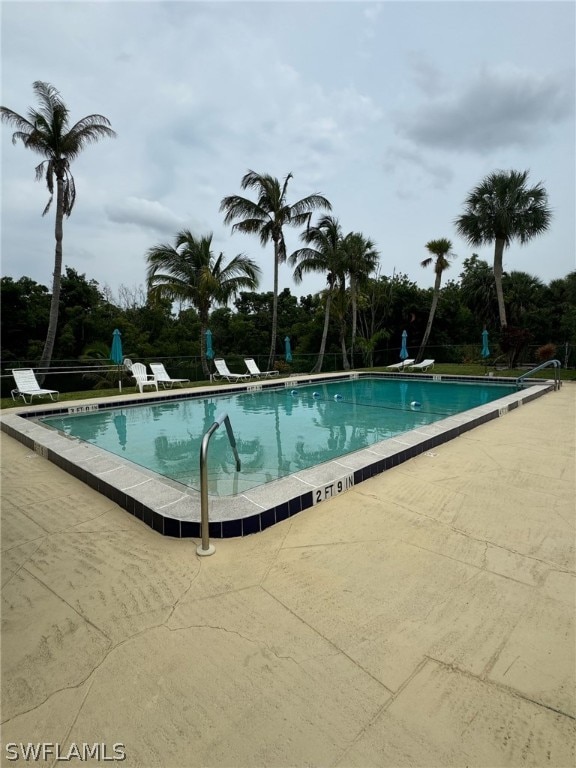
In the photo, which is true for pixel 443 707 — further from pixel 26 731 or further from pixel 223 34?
pixel 223 34

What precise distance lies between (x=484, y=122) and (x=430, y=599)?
13304mm

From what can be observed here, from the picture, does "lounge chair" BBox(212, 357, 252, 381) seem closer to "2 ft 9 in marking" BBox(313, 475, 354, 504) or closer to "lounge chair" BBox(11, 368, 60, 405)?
"lounge chair" BBox(11, 368, 60, 405)

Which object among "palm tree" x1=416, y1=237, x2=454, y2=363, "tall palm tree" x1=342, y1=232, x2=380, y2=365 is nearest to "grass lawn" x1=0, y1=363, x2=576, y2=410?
"palm tree" x1=416, y1=237, x2=454, y2=363

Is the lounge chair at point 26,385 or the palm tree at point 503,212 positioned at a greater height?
the palm tree at point 503,212

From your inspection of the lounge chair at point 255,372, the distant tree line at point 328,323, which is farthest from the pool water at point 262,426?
the distant tree line at point 328,323

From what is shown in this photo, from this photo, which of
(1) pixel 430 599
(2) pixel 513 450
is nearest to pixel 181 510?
(1) pixel 430 599

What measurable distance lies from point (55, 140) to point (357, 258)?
1180 cm

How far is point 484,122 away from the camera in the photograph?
11055 mm

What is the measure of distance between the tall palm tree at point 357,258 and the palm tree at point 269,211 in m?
1.92

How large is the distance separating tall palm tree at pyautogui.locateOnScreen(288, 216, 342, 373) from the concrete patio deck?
15510mm

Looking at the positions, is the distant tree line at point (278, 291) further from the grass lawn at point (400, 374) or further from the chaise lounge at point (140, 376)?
the chaise lounge at point (140, 376)

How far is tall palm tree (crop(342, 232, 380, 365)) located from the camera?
57.0ft

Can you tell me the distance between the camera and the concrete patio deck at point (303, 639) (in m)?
1.33

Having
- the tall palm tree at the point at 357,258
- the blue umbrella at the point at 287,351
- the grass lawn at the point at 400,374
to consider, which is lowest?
the grass lawn at the point at 400,374
